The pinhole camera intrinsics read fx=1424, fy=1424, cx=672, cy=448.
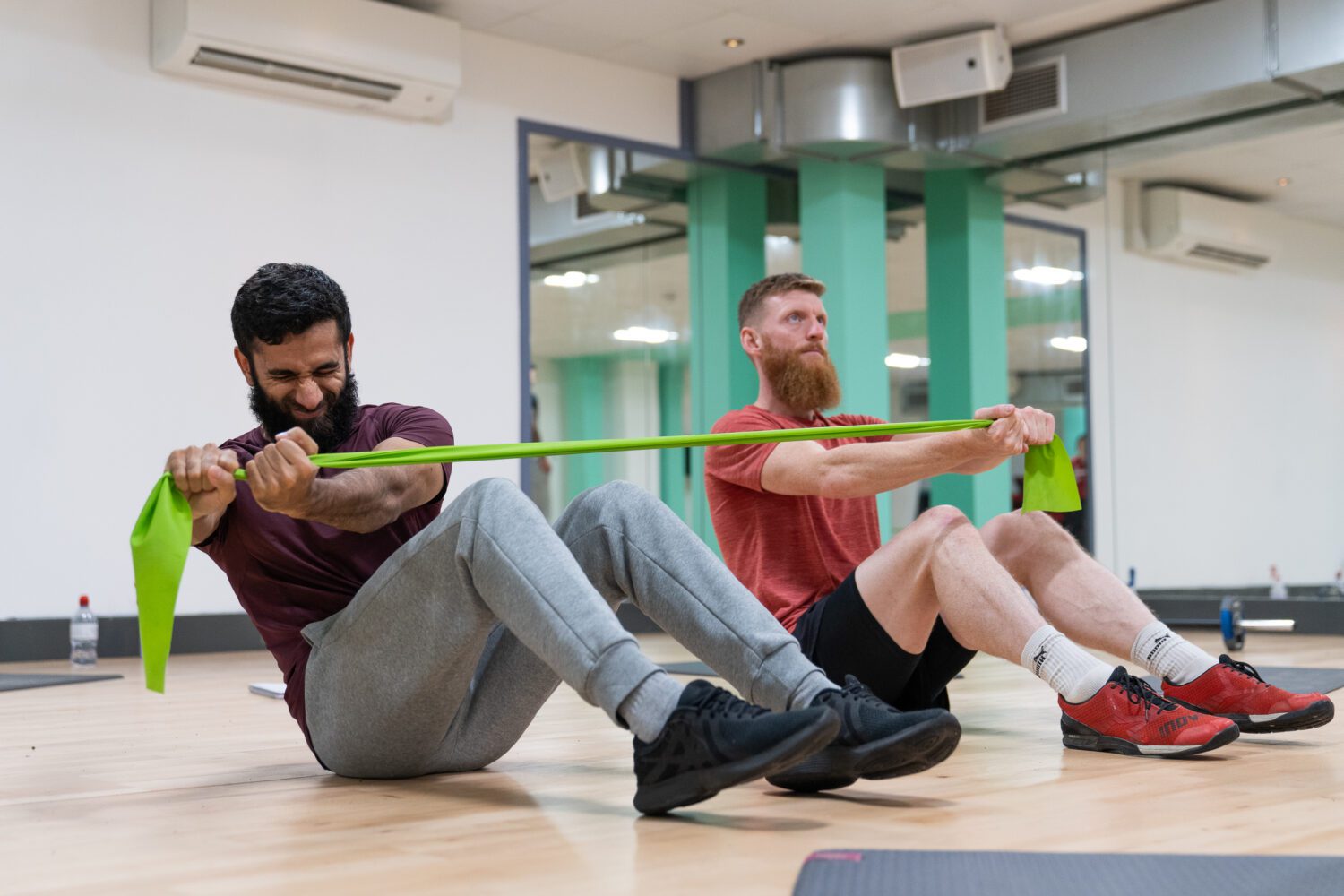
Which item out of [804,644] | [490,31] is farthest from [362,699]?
[490,31]

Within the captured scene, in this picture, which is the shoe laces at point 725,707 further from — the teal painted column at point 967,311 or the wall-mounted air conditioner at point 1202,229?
the teal painted column at point 967,311

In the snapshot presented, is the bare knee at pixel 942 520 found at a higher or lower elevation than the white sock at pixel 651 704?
higher

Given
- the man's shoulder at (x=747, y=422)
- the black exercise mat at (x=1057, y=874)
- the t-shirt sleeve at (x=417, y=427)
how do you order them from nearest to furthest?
the black exercise mat at (x=1057, y=874) → the t-shirt sleeve at (x=417, y=427) → the man's shoulder at (x=747, y=422)

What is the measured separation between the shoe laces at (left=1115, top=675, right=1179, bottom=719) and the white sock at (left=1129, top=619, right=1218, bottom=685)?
0.31 feet

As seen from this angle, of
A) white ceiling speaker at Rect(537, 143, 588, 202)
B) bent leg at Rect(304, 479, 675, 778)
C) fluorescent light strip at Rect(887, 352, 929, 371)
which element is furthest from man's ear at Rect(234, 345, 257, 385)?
fluorescent light strip at Rect(887, 352, 929, 371)

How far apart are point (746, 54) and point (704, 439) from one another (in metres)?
4.90

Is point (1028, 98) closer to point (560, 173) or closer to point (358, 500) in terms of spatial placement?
point (560, 173)

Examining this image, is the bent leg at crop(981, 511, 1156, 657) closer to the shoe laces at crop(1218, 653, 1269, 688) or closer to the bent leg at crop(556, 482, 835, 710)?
the shoe laces at crop(1218, 653, 1269, 688)

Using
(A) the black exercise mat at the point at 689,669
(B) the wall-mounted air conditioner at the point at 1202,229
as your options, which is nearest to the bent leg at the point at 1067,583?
(A) the black exercise mat at the point at 689,669

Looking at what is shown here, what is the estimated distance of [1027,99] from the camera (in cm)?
657

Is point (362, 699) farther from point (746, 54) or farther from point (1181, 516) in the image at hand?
point (1181, 516)

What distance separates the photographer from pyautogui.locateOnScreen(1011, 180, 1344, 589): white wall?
19.6ft

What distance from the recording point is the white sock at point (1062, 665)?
2.23 metres

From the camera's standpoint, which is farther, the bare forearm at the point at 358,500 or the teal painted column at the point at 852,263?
the teal painted column at the point at 852,263
